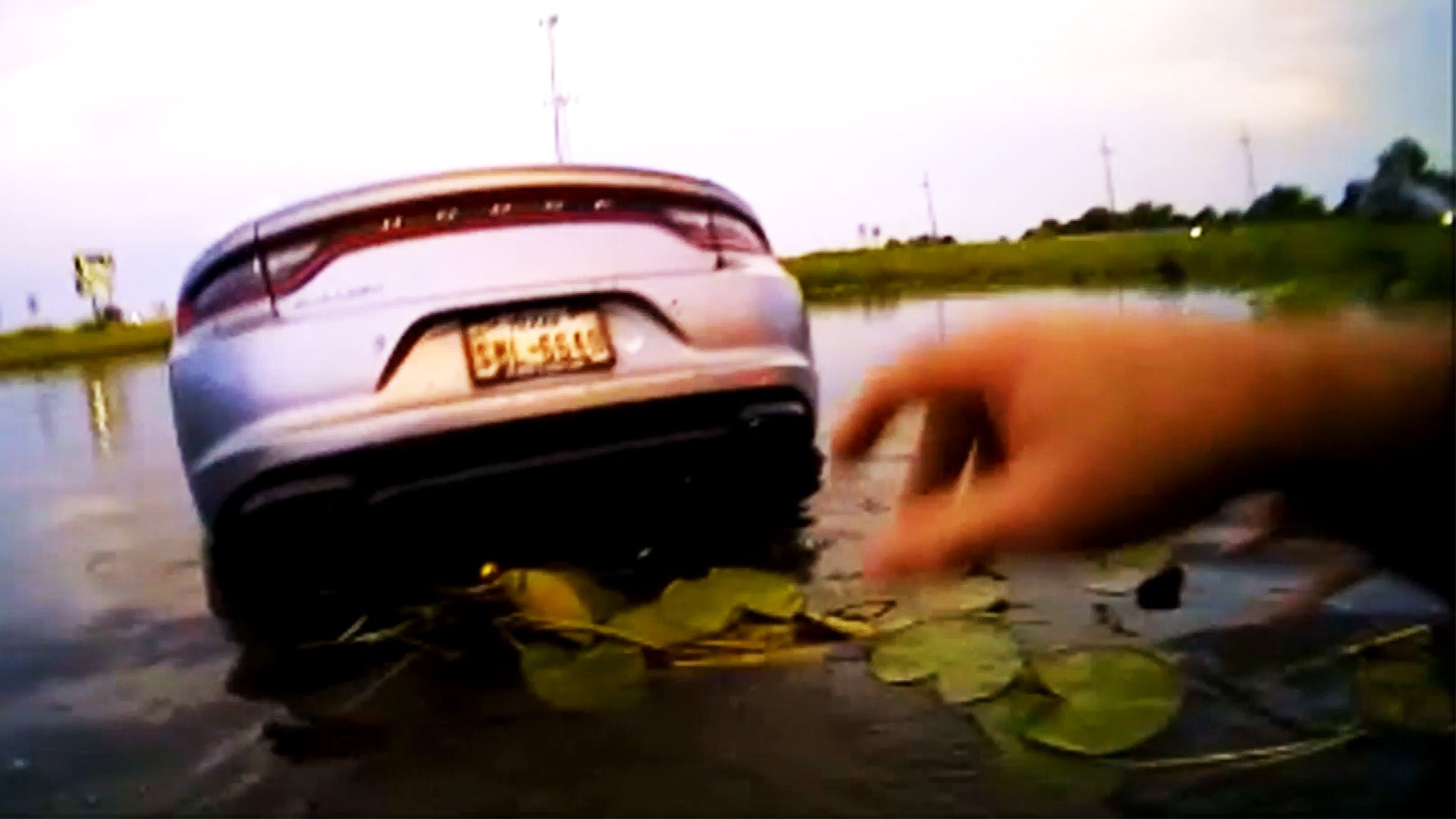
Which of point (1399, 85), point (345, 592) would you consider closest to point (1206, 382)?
point (1399, 85)

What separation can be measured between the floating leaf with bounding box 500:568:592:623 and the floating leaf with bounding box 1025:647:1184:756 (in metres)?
0.26

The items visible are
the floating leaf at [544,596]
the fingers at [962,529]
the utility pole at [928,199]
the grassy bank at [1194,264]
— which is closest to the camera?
the fingers at [962,529]

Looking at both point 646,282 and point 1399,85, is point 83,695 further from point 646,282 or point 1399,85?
point 1399,85

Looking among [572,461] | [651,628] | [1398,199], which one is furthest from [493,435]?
[1398,199]

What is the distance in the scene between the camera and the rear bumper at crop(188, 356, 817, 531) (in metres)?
0.90

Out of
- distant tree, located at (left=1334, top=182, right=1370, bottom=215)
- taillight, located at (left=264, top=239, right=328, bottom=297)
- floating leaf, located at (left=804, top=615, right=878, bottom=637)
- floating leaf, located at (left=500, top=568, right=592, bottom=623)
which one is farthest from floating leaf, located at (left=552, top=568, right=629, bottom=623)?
distant tree, located at (left=1334, top=182, right=1370, bottom=215)

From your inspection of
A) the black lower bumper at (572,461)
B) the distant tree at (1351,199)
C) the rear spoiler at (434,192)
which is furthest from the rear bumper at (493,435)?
the distant tree at (1351,199)

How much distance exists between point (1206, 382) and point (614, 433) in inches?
19.8

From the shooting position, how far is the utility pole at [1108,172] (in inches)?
33.1

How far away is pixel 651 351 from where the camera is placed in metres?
0.94

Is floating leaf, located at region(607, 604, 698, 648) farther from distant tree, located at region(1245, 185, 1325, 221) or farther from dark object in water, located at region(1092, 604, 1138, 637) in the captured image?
distant tree, located at region(1245, 185, 1325, 221)

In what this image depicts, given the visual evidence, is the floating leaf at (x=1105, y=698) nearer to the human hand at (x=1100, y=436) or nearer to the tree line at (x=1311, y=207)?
the tree line at (x=1311, y=207)

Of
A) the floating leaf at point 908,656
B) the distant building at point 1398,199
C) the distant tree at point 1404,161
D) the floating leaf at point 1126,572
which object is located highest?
the distant tree at point 1404,161

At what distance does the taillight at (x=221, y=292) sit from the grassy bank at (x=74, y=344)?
0.5 inches
